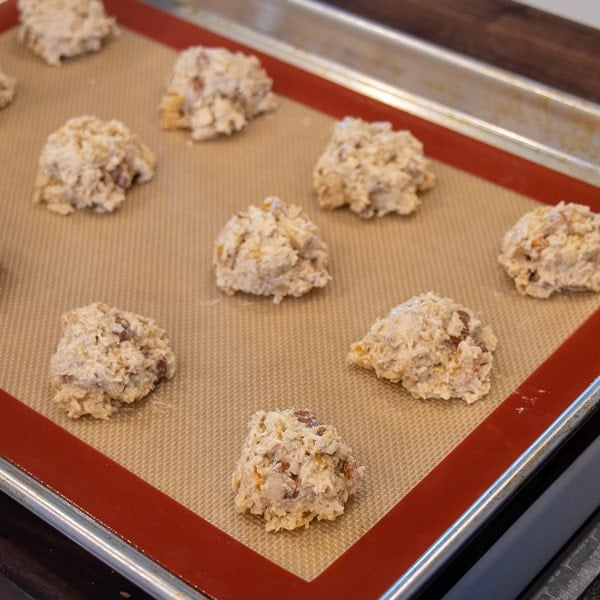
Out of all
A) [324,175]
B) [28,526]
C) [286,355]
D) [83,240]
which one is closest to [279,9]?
[324,175]

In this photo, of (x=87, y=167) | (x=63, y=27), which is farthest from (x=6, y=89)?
(x=87, y=167)

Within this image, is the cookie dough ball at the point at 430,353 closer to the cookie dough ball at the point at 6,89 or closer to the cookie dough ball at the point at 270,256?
the cookie dough ball at the point at 270,256

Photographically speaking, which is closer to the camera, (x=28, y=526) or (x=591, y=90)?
(x=28, y=526)

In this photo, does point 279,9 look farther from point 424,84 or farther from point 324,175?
point 324,175

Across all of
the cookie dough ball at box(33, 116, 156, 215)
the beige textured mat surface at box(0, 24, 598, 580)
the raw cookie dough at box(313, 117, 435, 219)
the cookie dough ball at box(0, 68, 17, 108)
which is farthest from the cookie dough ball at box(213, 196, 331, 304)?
the cookie dough ball at box(0, 68, 17, 108)

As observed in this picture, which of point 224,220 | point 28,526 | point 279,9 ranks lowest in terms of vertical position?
point 28,526

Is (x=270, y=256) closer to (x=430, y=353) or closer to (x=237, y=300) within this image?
(x=237, y=300)
